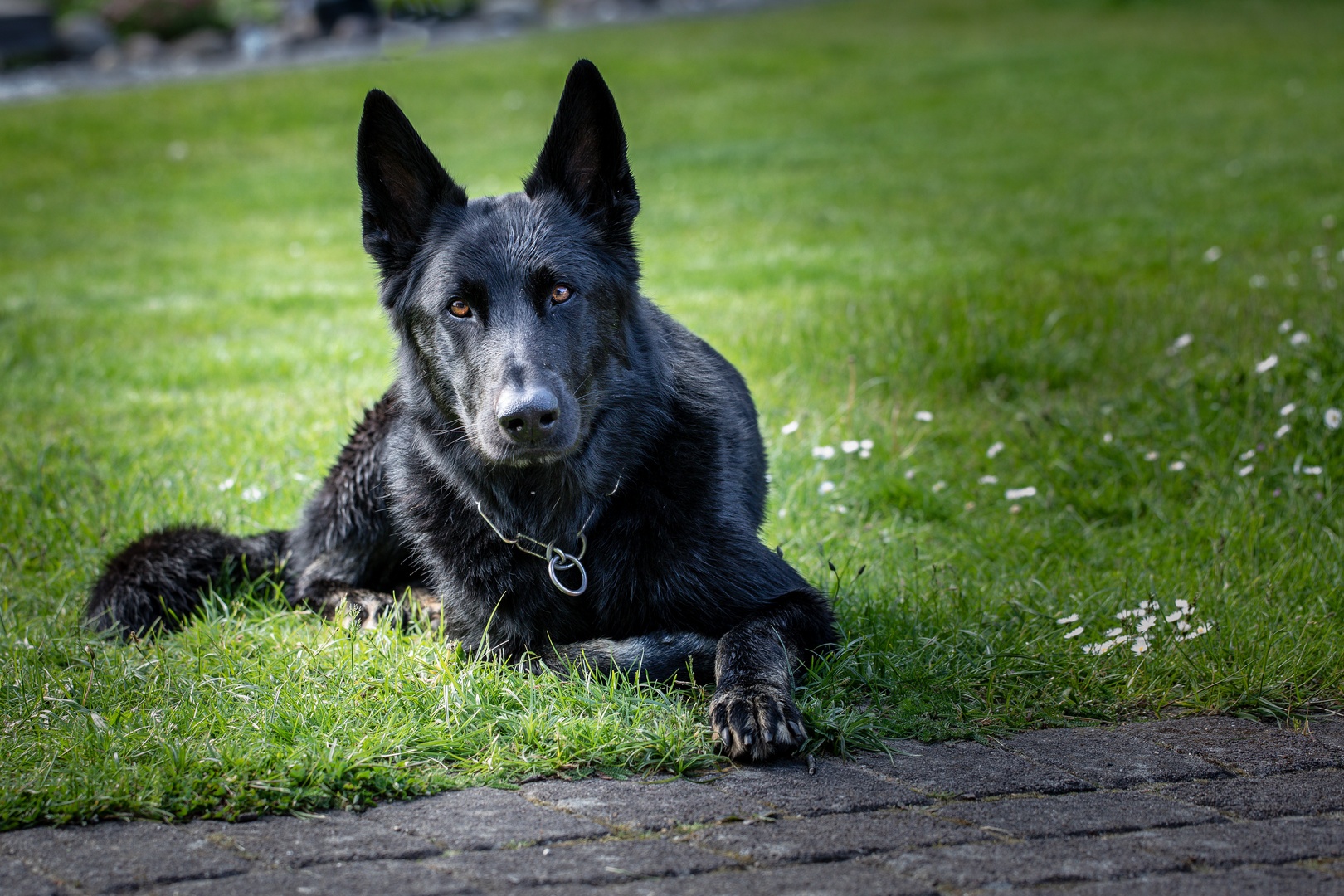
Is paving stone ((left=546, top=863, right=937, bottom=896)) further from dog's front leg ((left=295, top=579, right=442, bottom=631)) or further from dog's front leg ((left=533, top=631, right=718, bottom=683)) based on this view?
dog's front leg ((left=295, top=579, right=442, bottom=631))

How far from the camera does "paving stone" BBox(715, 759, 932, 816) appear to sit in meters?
2.78

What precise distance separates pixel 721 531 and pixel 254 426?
356 centimetres

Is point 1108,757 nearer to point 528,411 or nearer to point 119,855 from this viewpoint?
point 528,411

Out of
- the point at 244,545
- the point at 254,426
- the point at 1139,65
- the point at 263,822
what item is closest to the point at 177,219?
the point at 254,426

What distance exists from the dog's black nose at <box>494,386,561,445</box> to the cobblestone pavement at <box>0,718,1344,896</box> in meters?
0.95

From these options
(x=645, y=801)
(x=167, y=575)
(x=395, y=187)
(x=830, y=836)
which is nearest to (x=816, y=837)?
(x=830, y=836)

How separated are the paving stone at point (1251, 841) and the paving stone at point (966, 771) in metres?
0.30

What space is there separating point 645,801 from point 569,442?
1.05 metres

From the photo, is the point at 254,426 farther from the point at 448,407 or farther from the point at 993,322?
the point at 993,322

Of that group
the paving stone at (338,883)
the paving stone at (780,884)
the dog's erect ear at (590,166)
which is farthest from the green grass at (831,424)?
the dog's erect ear at (590,166)

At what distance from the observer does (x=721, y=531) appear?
12.0 feet

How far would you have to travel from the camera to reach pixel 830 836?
262 centimetres

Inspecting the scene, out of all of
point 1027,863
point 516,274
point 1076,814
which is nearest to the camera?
point 1027,863

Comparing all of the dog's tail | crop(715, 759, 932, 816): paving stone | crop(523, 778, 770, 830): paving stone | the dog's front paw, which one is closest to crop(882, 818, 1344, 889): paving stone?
crop(715, 759, 932, 816): paving stone
